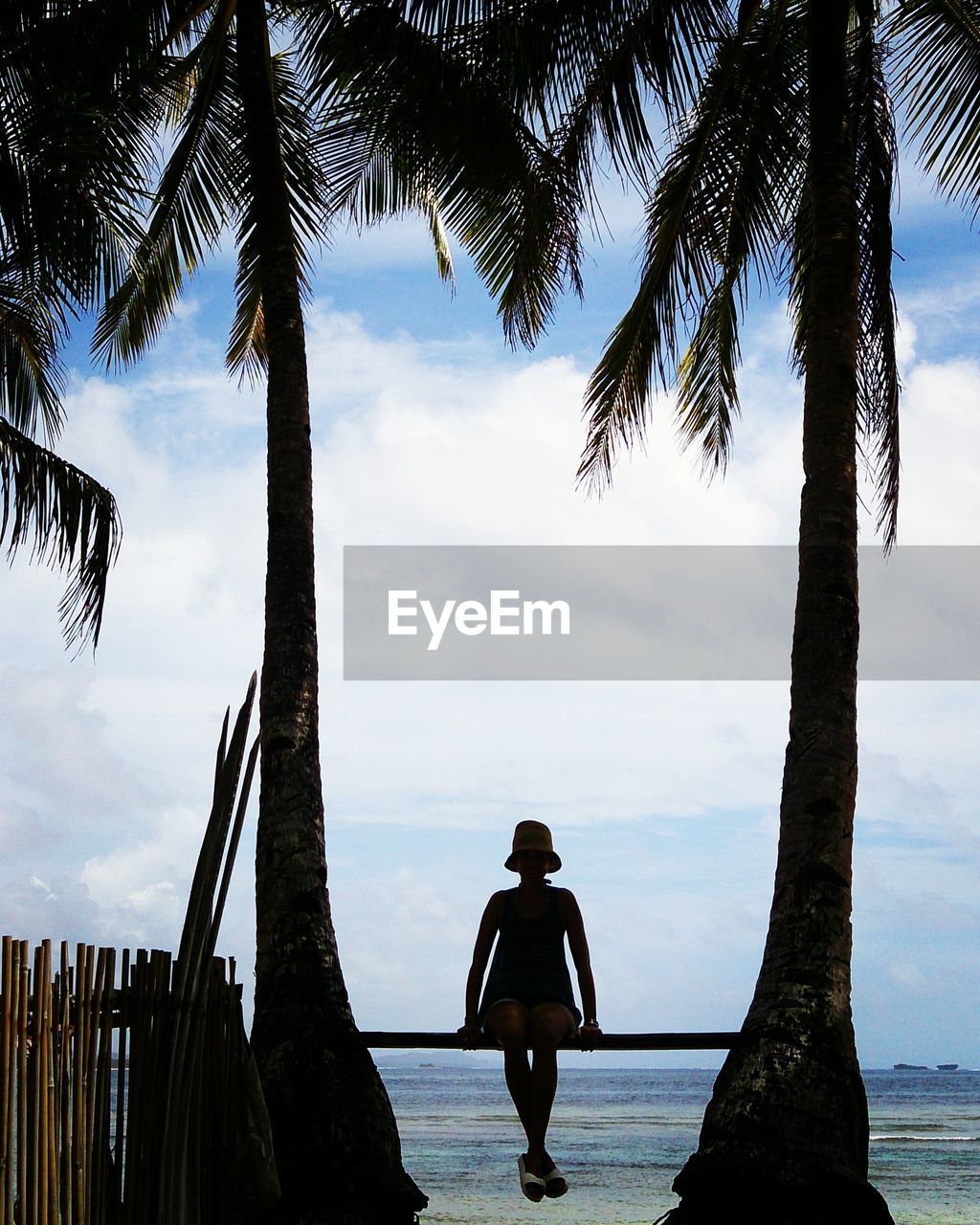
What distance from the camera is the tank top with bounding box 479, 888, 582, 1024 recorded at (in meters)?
6.59

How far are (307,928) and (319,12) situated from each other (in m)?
6.07

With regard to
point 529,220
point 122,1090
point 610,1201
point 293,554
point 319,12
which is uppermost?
point 319,12

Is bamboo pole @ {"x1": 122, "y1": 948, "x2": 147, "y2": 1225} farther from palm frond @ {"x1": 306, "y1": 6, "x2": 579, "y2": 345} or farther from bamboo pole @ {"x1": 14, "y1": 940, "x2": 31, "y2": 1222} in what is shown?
palm frond @ {"x1": 306, "y1": 6, "x2": 579, "y2": 345}

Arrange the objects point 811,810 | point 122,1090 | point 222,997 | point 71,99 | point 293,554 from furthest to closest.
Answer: point 71,99 → point 293,554 → point 811,810 → point 222,997 → point 122,1090

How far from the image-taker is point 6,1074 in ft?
15.1

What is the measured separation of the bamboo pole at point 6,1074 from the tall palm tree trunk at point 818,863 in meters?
2.87

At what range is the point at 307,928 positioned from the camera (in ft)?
23.4

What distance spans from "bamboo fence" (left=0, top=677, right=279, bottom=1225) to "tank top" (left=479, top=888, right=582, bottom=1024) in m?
1.35

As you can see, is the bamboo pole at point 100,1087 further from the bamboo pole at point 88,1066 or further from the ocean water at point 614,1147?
the ocean water at point 614,1147

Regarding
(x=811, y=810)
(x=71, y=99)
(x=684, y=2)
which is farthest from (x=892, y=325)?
(x=71, y=99)

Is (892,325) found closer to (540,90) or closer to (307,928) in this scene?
(540,90)

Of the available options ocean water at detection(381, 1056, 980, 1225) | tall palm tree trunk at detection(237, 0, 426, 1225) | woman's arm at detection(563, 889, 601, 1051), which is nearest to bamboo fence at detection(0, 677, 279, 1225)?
tall palm tree trunk at detection(237, 0, 426, 1225)

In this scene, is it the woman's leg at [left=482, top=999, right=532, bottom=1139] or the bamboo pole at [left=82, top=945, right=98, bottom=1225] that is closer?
the bamboo pole at [left=82, top=945, right=98, bottom=1225]

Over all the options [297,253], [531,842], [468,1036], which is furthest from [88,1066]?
[297,253]
